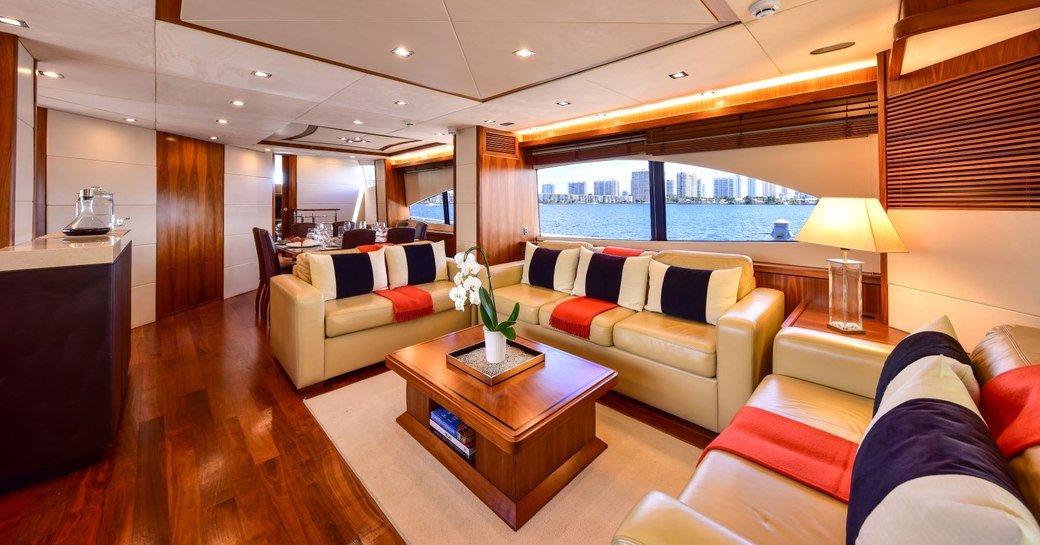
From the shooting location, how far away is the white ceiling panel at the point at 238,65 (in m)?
2.33

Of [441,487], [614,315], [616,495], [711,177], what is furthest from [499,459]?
[711,177]

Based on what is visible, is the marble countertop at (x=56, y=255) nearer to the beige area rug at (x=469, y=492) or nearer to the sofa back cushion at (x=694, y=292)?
the beige area rug at (x=469, y=492)

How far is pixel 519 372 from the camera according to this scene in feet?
7.06

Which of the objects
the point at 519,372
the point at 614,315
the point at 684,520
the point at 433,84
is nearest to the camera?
the point at 684,520

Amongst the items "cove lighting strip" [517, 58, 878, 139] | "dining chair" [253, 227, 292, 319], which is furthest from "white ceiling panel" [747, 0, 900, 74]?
"dining chair" [253, 227, 292, 319]

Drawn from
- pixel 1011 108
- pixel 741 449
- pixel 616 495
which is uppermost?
pixel 1011 108

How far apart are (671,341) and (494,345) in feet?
3.76

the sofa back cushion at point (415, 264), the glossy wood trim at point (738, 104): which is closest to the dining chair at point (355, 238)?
the sofa back cushion at point (415, 264)

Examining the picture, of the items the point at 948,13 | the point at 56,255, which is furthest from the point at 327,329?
the point at 948,13

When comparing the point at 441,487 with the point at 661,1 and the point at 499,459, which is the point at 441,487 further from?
the point at 661,1

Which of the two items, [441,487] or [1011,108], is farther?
[441,487]

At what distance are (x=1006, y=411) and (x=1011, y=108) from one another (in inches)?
61.0

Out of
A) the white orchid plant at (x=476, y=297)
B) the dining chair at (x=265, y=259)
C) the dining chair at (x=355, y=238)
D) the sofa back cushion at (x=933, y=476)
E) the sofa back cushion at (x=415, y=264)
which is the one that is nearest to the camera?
the sofa back cushion at (x=933, y=476)

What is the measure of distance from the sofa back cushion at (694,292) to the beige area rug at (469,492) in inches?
34.9
